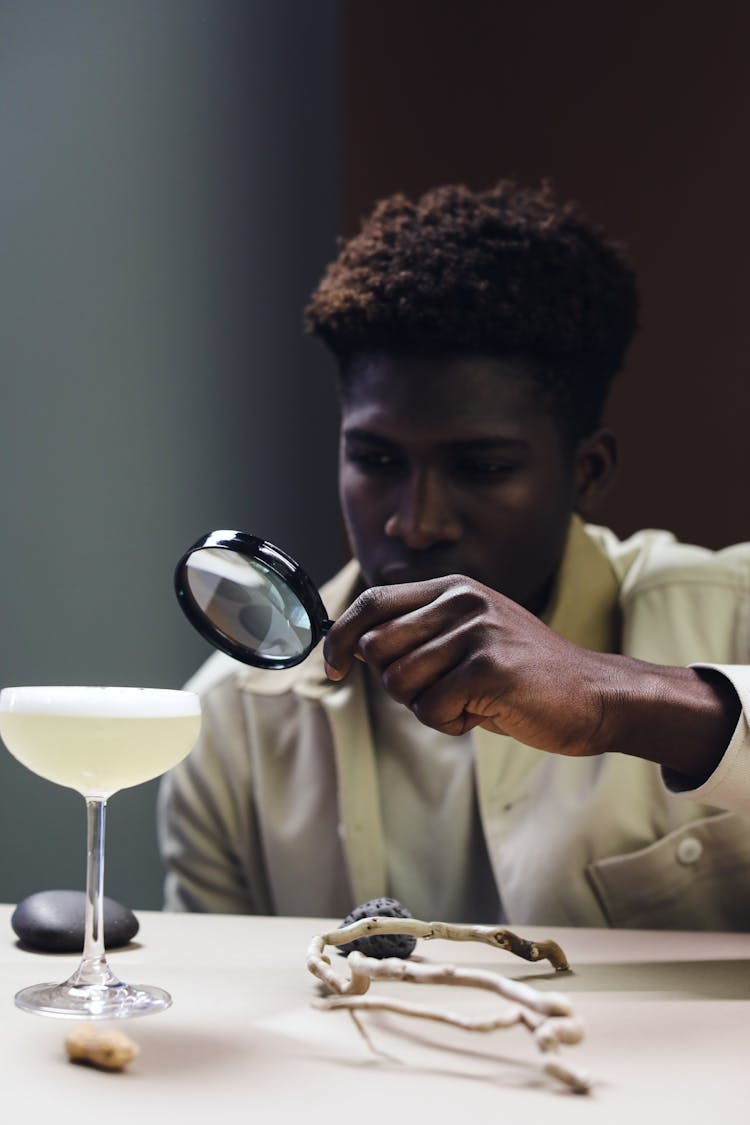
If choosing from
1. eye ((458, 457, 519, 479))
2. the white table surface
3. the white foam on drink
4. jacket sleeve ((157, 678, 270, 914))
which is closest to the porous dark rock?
the white table surface

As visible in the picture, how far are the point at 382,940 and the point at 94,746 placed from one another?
353 millimetres

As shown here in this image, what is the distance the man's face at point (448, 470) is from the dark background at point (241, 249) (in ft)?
2.95

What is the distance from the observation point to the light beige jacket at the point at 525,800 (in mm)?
1688

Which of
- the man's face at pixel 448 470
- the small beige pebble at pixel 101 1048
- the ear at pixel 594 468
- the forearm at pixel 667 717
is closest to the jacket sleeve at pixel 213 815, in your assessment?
the man's face at pixel 448 470

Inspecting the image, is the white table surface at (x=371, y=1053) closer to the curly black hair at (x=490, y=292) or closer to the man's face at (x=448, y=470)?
the man's face at (x=448, y=470)

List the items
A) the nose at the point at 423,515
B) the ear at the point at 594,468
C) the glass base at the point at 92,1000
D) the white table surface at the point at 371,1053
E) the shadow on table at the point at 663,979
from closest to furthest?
the white table surface at the point at 371,1053 → the glass base at the point at 92,1000 → the shadow on table at the point at 663,979 → the nose at the point at 423,515 → the ear at the point at 594,468

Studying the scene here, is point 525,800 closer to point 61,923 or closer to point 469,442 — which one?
point 469,442

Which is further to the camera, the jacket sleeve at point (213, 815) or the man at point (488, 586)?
the jacket sleeve at point (213, 815)

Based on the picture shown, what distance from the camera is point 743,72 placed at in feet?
8.70

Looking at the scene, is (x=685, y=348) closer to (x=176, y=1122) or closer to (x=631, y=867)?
(x=631, y=867)

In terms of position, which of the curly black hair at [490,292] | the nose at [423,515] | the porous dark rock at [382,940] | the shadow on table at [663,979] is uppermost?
the curly black hair at [490,292]

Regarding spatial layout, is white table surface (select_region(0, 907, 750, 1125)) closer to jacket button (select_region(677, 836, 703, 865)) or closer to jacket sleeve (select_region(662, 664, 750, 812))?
jacket sleeve (select_region(662, 664, 750, 812))

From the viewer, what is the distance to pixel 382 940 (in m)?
1.18

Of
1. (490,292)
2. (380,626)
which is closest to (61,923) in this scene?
(380,626)
